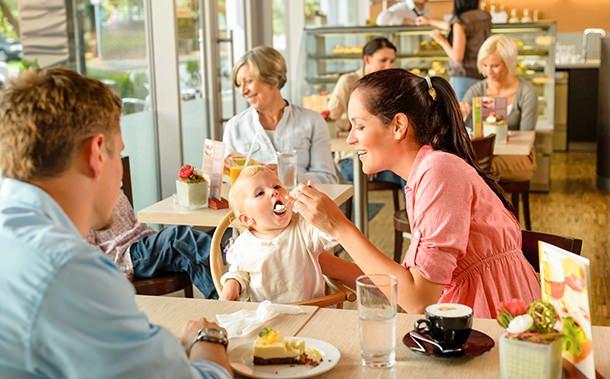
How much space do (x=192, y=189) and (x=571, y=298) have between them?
202 centimetres

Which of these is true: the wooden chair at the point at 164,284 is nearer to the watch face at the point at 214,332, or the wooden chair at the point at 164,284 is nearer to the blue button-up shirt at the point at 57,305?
the watch face at the point at 214,332

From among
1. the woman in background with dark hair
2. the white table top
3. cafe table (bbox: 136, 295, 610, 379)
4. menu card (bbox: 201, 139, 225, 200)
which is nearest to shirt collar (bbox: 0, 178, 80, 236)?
cafe table (bbox: 136, 295, 610, 379)

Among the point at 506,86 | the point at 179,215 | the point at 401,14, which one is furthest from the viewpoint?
the point at 401,14

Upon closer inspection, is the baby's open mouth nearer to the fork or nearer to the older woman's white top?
the fork

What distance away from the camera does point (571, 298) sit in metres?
1.50

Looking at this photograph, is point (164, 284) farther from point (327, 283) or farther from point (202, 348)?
point (202, 348)

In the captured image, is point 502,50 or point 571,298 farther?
point 502,50

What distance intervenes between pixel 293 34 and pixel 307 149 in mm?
4466

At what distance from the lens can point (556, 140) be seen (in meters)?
9.95

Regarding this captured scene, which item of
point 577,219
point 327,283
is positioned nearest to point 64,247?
point 327,283

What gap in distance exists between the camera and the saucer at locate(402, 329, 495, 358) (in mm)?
1642

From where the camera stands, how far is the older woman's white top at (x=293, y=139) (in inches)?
164

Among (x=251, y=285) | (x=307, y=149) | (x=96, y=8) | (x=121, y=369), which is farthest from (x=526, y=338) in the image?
(x=96, y=8)

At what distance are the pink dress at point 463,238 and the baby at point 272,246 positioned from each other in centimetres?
51
